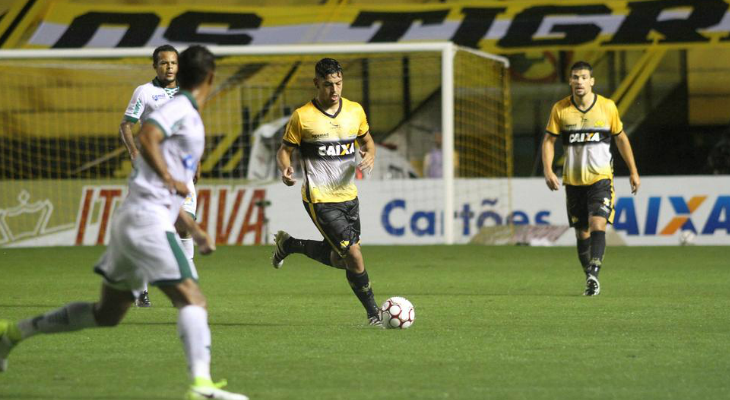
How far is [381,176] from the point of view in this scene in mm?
20156

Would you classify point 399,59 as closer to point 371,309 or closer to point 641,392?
point 371,309

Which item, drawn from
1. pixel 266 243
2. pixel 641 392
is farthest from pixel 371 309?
pixel 266 243

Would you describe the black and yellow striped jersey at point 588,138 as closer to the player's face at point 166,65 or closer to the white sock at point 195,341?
the player's face at point 166,65

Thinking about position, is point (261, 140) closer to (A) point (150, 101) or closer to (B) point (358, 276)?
(A) point (150, 101)

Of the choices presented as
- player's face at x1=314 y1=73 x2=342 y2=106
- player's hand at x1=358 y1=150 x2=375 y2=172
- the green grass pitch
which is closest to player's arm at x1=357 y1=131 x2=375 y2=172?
player's hand at x1=358 y1=150 x2=375 y2=172

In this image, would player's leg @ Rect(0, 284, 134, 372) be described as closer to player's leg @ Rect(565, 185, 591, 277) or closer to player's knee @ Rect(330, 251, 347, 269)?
player's knee @ Rect(330, 251, 347, 269)

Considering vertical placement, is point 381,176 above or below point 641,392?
above

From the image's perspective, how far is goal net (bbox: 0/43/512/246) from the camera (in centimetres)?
1845

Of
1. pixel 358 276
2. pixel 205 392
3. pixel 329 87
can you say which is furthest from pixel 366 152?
pixel 205 392

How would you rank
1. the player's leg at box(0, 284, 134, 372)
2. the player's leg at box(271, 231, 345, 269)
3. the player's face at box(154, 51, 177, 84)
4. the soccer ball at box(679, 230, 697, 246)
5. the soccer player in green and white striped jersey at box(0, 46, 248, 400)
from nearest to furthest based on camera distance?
the soccer player in green and white striped jersey at box(0, 46, 248, 400), the player's leg at box(0, 284, 134, 372), the player's leg at box(271, 231, 345, 269), the player's face at box(154, 51, 177, 84), the soccer ball at box(679, 230, 697, 246)

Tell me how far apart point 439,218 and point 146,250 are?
13317 millimetres

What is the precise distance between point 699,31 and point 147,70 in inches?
354

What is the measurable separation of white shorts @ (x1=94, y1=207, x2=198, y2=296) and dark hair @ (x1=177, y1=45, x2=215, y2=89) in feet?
1.94

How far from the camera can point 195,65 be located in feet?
17.8
